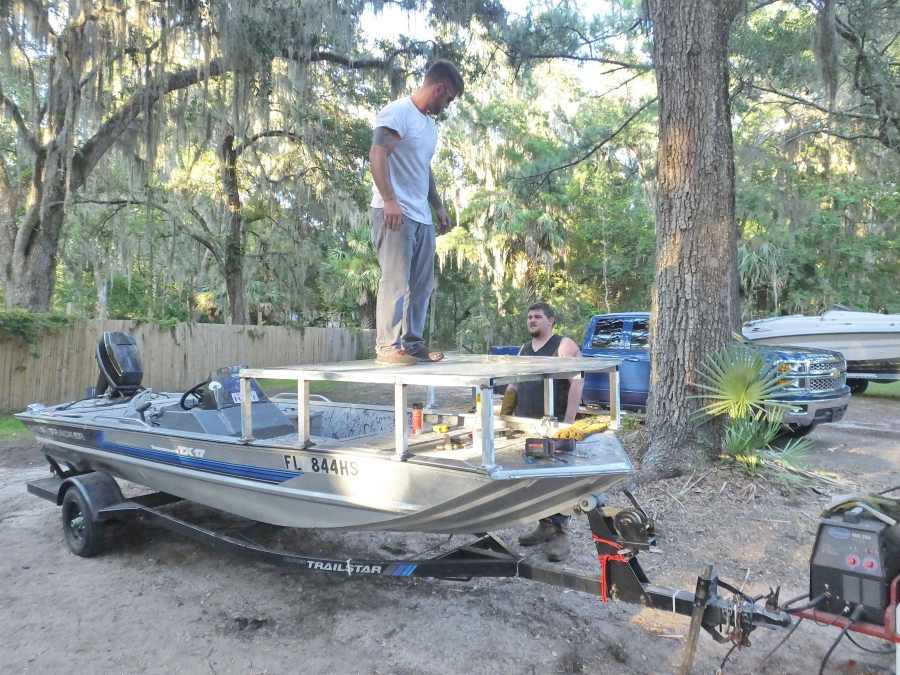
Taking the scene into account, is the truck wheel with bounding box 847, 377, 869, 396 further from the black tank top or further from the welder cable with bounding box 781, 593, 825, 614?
the welder cable with bounding box 781, 593, 825, 614

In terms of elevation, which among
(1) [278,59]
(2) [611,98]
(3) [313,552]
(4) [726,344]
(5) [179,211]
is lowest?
(3) [313,552]

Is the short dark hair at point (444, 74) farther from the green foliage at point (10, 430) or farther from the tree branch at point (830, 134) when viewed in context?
the tree branch at point (830, 134)

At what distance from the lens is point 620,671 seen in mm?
3068

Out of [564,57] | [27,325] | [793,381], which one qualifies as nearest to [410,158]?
[793,381]

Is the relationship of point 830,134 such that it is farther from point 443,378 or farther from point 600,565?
point 443,378

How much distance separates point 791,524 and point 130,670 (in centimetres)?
475

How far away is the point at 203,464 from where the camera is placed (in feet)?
13.4

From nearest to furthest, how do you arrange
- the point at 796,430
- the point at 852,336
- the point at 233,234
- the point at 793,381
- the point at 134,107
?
the point at 793,381 → the point at 796,430 → the point at 852,336 → the point at 134,107 → the point at 233,234

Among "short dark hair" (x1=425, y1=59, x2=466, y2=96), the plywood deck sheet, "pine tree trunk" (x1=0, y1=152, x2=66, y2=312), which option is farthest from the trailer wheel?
"pine tree trunk" (x1=0, y1=152, x2=66, y2=312)

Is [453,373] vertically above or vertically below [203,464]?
above

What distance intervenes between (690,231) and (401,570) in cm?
419

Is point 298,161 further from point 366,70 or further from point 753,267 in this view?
point 753,267

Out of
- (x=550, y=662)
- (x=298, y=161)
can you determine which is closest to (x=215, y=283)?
(x=298, y=161)

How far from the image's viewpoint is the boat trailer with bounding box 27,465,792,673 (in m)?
2.70
